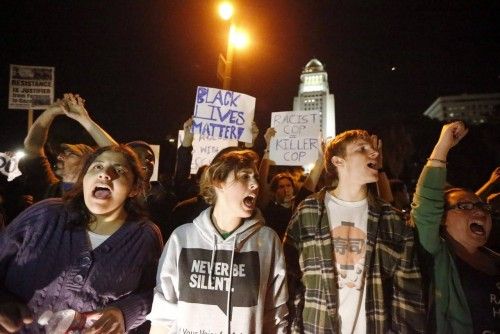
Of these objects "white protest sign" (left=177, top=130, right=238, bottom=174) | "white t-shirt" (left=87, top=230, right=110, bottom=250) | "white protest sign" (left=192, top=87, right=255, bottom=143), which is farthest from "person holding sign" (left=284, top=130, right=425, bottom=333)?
"white protest sign" (left=177, top=130, right=238, bottom=174)

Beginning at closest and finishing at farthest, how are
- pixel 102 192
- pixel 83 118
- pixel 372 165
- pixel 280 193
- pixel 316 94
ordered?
pixel 102 192, pixel 372 165, pixel 83 118, pixel 280 193, pixel 316 94

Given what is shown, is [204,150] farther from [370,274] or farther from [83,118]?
[370,274]

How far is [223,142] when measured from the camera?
5.22m

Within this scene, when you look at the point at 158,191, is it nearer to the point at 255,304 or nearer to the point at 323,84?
the point at 255,304

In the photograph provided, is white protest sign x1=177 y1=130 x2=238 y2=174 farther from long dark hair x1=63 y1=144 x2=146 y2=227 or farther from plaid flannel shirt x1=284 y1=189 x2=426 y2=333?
plaid flannel shirt x1=284 y1=189 x2=426 y2=333

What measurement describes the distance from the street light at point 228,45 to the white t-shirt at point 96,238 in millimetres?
4428

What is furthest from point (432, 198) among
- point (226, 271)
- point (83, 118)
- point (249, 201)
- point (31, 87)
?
point (31, 87)

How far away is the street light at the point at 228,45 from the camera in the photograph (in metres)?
6.32

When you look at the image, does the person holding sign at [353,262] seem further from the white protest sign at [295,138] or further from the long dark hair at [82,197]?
the white protest sign at [295,138]

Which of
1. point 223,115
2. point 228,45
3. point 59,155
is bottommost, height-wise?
point 59,155

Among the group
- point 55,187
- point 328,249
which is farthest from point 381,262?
point 55,187

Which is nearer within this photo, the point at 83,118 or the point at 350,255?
the point at 350,255

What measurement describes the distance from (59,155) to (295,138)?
2.97m

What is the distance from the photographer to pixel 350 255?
243 centimetres
